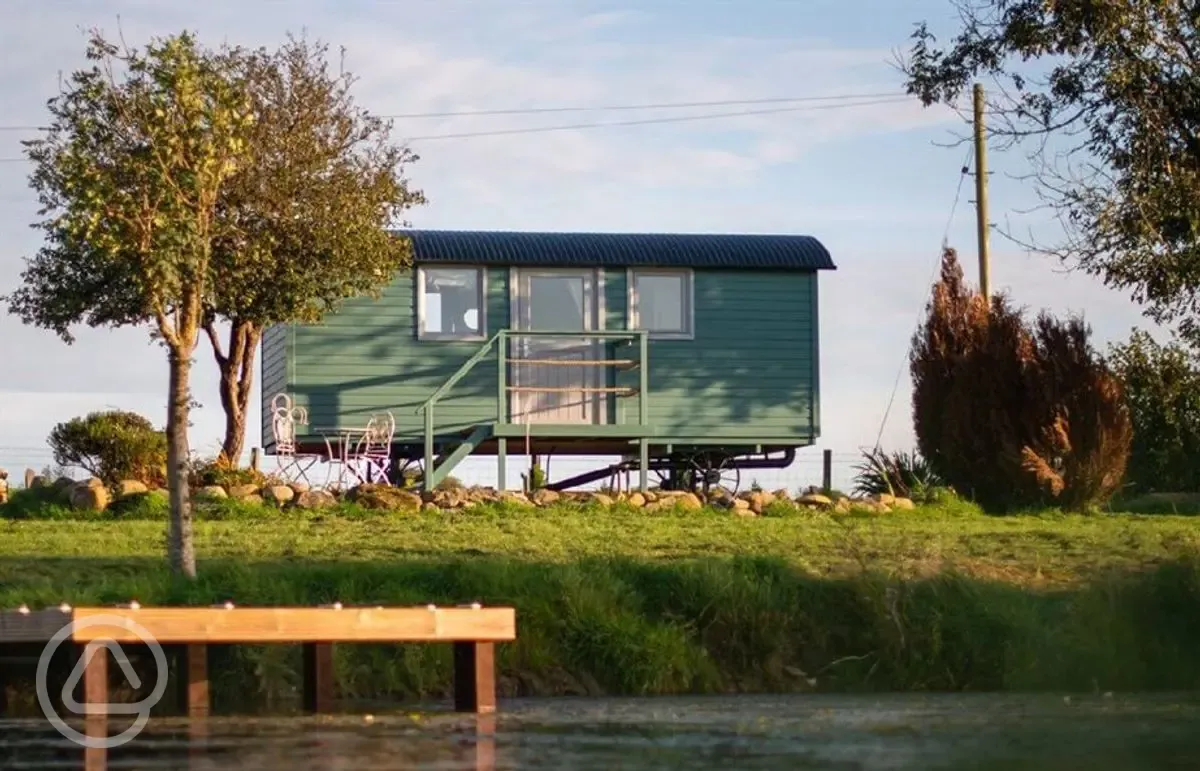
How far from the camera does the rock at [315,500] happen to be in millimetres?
21969

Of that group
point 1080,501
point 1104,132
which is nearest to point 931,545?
point 1104,132

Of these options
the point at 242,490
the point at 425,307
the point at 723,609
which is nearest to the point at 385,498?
Answer: the point at 242,490

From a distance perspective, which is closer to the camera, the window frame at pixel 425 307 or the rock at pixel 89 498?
the rock at pixel 89 498

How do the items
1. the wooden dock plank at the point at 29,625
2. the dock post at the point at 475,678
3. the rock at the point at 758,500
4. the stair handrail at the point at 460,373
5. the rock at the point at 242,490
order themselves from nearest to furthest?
the wooden dock plank at the point at 29,625, the dock post at the point at 475,678, the rock at the point at 242,490, the rock at the point at 758,500, the stair handrail at the point at 460,373

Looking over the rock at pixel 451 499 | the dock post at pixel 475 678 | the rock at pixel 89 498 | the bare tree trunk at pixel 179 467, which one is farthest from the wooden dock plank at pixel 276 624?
the rock at pixel 89 498

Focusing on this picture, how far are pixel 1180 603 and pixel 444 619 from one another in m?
5.96

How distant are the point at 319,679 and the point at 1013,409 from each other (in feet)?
48.7

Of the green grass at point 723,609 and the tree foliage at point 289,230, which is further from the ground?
the tree foliage at point 289,230

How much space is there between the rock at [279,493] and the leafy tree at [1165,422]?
1301cm

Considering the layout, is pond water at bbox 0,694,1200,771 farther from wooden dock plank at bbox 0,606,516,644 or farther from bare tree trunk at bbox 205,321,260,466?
bare tree trunk at bbox 205,321,260,466

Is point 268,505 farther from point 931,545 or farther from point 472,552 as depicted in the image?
point 931,545

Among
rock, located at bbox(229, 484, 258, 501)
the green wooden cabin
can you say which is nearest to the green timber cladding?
the green wooden cabin

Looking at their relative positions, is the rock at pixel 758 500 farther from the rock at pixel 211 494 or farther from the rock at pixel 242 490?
the rock at pixel 211 494

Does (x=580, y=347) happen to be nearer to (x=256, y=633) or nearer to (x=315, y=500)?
(x=315, y=500)
